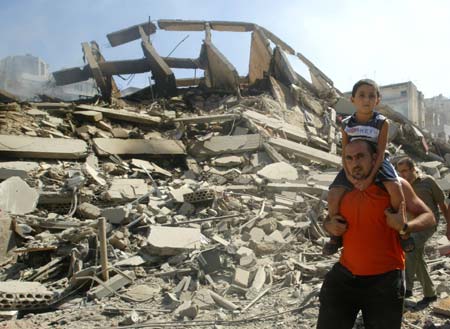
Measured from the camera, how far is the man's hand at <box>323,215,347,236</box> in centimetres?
209

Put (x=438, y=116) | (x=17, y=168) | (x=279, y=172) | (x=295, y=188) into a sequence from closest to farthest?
1. (x=17, y=168)
2. (x=295, y=188)
3. (x=279, y=172)
4. (x=438, y=116)

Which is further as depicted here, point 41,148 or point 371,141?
point 41,148

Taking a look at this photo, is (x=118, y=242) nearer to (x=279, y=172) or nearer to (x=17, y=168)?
(x=17, y=168)

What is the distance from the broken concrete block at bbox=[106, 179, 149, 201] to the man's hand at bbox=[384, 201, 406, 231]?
5.96 m

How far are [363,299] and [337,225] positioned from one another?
14.4 inches

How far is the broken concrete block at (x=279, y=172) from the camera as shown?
27.8ft

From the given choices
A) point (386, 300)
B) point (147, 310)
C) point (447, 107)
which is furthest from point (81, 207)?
point (447, 107)

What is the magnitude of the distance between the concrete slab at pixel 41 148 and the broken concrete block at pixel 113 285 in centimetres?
425

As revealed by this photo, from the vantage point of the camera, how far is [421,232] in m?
4.04

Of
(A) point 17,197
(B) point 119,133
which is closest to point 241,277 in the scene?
(A) point 17,197

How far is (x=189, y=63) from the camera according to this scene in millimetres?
14398

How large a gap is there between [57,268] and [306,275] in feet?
10.5

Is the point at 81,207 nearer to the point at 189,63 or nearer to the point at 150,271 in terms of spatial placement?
the point at 150,271

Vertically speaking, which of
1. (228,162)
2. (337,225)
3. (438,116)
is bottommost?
(228,162)
